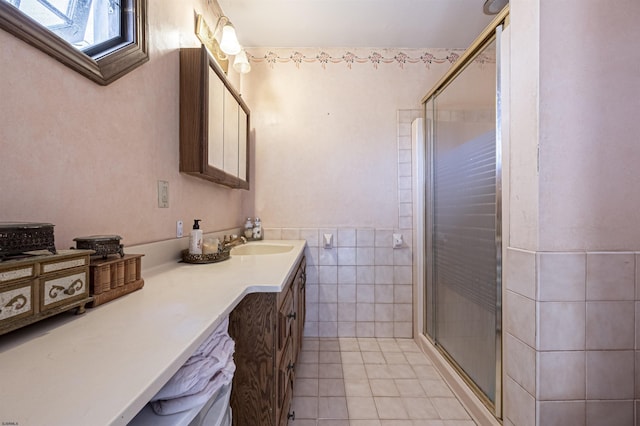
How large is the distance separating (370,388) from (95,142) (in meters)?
1.78

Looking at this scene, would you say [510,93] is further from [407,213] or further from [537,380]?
[407,213]

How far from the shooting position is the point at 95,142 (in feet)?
2.67

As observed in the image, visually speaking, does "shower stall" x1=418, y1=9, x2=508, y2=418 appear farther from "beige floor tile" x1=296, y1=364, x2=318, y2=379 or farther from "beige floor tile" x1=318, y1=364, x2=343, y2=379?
"beige floor tile" x1=296, y1=364, x2=318, y2=379

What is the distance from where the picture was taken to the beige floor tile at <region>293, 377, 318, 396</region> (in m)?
1.53

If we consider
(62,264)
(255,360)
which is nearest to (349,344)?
(255,360)

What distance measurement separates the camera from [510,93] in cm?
108

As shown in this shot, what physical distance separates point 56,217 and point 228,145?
1.03 metres

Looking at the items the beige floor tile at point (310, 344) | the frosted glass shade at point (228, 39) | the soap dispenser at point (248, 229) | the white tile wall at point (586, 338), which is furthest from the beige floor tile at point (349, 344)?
the frosted glass shade at point (228, 39)

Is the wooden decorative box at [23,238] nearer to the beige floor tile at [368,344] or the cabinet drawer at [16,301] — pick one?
the cabinet drawer at [16,301]

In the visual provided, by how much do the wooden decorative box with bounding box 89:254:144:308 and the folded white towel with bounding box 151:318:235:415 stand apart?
0.29 metres

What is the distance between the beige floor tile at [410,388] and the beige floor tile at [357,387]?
0.19 metres

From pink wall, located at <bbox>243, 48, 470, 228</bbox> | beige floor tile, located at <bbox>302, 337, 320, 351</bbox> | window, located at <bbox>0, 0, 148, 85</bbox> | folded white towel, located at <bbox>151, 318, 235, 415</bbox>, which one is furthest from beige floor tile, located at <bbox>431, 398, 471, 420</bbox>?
window, located at <bbox>0, 0, 148, 85</bbox>

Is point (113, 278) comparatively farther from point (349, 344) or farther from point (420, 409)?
point (349, 344)

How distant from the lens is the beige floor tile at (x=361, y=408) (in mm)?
1358
